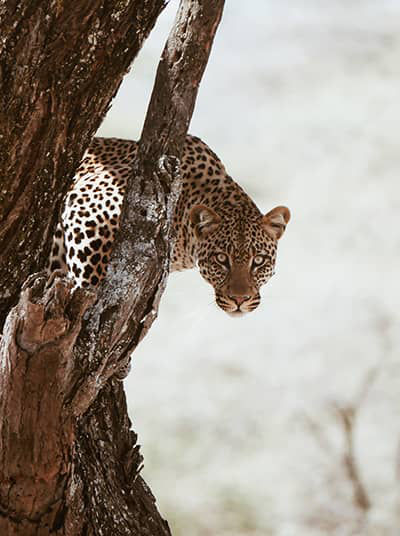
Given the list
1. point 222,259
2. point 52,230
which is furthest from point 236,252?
point 52,230

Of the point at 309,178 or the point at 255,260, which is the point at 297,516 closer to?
the point at 309,178

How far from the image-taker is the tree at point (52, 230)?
10.8 ft

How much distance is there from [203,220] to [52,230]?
1764 mm

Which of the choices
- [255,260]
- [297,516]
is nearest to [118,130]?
[297,516]

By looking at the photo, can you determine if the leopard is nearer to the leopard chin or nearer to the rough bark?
the leopard chin

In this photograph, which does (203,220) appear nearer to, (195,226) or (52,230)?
(195,226)

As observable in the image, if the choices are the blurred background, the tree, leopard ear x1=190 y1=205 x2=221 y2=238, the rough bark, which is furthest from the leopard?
the blurred background

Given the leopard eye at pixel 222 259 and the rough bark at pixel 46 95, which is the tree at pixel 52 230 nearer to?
the rough bark at pixel 46 95

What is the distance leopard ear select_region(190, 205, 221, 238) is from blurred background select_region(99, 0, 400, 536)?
6.54 metres

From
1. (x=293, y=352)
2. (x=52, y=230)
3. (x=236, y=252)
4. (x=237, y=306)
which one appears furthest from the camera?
(x=293, y=352)

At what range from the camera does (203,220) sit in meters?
5.62

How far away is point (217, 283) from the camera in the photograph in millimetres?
5562

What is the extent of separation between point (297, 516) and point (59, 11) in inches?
360

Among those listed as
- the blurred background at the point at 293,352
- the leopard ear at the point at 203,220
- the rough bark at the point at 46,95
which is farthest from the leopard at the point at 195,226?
the blurred background at the point at 293,352
